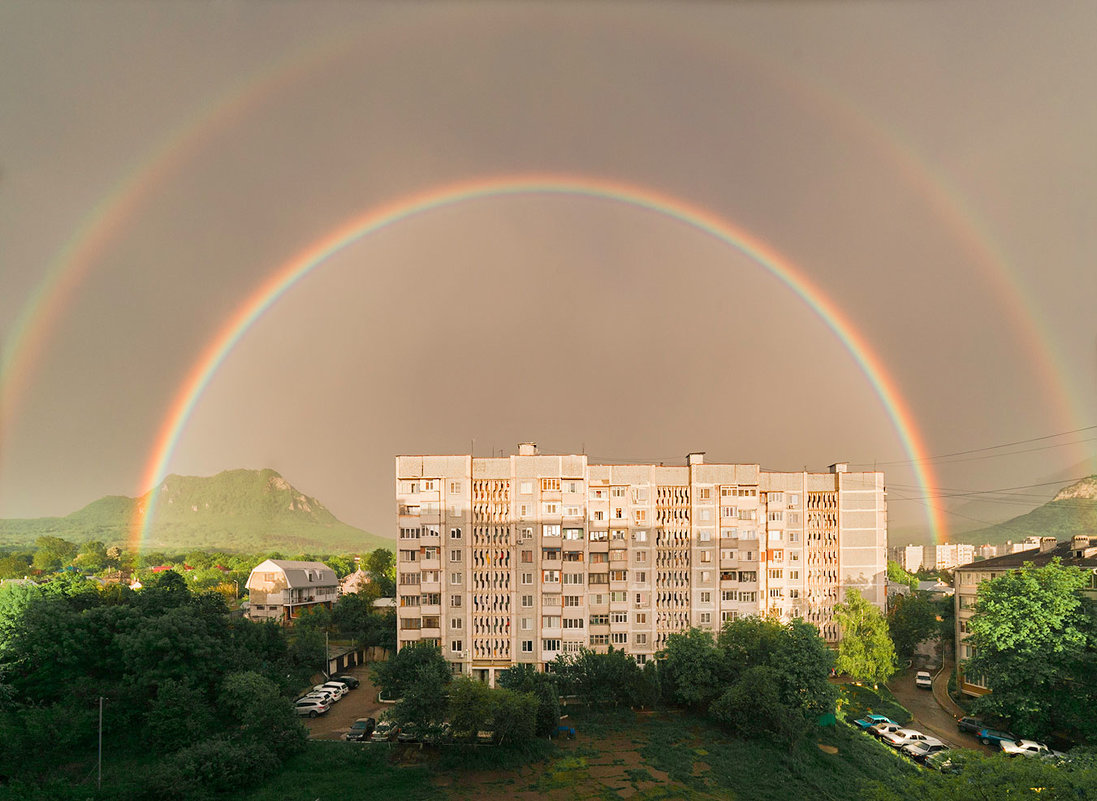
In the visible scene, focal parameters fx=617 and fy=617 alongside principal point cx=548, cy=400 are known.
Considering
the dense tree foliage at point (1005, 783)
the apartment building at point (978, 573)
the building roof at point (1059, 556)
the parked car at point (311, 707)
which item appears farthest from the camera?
the apartment building at point (978, 573)

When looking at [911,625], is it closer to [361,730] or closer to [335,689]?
[361,730]

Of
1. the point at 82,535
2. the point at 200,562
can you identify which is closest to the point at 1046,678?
the point at 200,562

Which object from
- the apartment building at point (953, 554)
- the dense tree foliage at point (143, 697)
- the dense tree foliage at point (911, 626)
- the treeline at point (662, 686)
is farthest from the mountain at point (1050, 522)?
the dense tree foliage at point (143, 697)

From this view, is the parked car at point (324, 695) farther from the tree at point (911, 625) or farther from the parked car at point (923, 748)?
the tree at point (911, 625)

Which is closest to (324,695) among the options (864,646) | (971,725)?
Result: (864,646)

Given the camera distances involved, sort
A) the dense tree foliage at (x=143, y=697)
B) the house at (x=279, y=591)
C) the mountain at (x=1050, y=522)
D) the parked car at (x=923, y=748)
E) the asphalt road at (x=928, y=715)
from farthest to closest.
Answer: the mountain at (x=1050, y=522), the house at (x=279, y=591), the asphalt road at (x=928, y=715), the parked car at (x=923, y=748), the dense tree foliage at (x=143, y=697)

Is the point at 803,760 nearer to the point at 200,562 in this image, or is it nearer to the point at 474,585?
the point at 474,585

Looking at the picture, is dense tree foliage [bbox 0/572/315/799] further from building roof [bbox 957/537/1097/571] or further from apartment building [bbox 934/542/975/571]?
apartment building [bbox 934/542/975/571]
